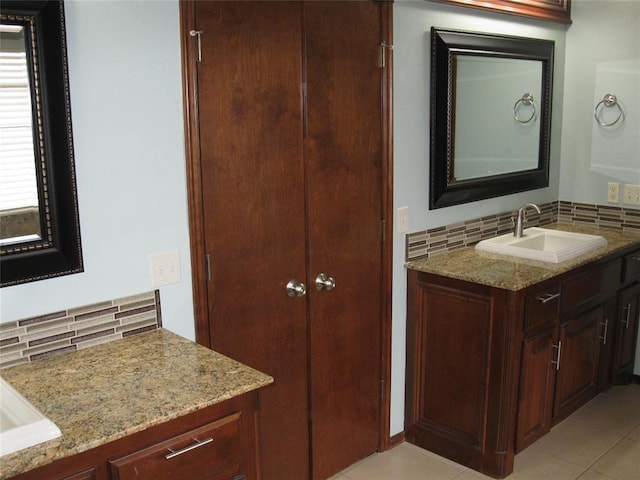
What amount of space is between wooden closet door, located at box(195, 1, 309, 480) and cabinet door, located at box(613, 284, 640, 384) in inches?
71.8

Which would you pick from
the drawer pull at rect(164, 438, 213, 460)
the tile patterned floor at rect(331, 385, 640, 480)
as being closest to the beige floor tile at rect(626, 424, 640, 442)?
the tile patterned floor at rect(331, 385, 640, 480)

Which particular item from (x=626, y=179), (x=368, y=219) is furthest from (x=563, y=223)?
(x=368, y=219)

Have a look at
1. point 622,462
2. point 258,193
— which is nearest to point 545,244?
point 622,462

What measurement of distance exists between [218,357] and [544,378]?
163 cm

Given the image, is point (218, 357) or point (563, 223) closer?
point (218, 357)

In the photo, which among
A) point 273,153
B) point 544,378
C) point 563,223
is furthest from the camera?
point 563,223

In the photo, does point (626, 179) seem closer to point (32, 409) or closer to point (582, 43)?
point (582, 43)

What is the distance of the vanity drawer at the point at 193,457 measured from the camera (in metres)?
1.57

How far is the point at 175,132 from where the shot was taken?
2.08 meters

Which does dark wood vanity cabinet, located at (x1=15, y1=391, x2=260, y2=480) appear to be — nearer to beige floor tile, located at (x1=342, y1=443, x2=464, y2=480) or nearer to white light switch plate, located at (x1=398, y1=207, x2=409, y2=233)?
beige floor tile, located at (x1=342, y1=443, x2=464, y2=480)

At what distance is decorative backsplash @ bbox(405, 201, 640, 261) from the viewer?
301 centimetres

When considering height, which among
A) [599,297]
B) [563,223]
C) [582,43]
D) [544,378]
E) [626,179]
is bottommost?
[544,378]

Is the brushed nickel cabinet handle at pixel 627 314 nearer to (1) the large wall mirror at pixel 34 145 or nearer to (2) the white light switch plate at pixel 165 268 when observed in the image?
(2) the white light switch plate at pixel 165 268

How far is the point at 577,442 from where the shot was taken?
308cm
